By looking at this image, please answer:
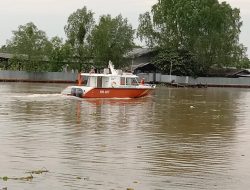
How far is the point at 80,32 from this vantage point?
285ft

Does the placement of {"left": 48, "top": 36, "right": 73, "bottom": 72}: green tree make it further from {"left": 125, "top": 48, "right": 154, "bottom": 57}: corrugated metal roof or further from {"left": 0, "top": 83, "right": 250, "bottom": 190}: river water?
{"left": 0, "top": 83, "right": 250, "bottom": 190}: river water

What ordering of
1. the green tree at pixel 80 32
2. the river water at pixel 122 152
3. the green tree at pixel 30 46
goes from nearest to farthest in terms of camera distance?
the river water at pixel 122 152 → the green tree at pixel 30 46 → the green tree at pixel 80 32

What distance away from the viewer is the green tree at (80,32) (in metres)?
84.6

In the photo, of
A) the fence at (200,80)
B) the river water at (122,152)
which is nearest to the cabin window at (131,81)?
the river water at (122,152)

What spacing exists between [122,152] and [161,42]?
71.0m

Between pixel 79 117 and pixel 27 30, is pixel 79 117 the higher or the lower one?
the lower one

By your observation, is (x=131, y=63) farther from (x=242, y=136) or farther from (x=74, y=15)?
(x=242, y=136)

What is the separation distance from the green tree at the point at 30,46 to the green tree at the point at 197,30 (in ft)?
47.1

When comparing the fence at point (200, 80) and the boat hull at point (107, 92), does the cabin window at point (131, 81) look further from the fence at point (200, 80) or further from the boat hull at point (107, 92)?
the fence at point (200, 80)

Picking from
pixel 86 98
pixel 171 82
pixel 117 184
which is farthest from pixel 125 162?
pixel 171 82

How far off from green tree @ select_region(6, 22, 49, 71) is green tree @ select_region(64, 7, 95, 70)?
182 inches

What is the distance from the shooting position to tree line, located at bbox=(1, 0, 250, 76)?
80750 mm

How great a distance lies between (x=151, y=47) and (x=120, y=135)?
222 ft

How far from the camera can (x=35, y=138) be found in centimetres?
1681
